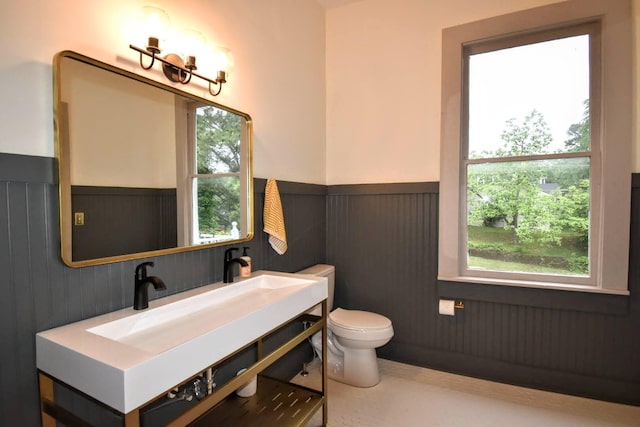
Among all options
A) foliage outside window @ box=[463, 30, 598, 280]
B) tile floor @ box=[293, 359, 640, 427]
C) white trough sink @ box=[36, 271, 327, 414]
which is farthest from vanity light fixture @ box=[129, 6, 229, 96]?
tile floor @ box=[293, 359, 640, 427]

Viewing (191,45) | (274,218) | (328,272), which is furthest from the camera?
(328,272)

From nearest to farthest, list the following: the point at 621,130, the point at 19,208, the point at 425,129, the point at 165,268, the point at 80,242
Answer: the point at 19,208, the point at 80,242, the point at 165,268, the point at 621,130, the point at 425,129

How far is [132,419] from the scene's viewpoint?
2.77 ft

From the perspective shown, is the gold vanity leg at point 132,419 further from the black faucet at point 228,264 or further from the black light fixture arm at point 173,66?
the black light fixture arm at point 173,66

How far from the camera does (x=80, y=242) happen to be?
118 centimetres

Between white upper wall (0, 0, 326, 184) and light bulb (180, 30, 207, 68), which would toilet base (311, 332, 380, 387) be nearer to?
white upper wall (0, 0, 326, 184)

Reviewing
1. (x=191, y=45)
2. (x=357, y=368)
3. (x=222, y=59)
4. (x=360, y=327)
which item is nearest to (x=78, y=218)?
(x=191, y=45)

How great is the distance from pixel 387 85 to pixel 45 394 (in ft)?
8.58

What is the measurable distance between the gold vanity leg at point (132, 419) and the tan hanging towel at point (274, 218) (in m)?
1.25

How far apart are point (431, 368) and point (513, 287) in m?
0.86

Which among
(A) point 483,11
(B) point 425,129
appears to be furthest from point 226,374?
(A) point 483,11

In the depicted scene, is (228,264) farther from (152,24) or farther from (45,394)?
(152,24)

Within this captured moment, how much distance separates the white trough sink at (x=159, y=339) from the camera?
86cm

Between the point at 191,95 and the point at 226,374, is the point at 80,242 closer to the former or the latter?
the point at 191,95
